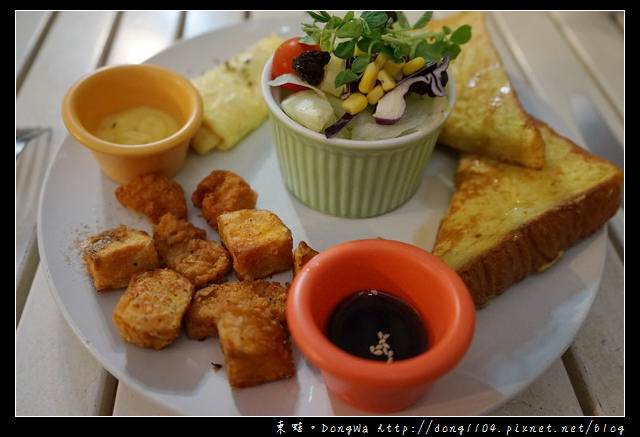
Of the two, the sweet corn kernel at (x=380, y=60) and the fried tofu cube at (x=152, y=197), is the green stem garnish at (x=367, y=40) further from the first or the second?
the fried tofu cube at (x=152, y=197)

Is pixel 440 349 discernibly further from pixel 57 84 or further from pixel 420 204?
pixel 57 84

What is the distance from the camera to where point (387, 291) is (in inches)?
72.1

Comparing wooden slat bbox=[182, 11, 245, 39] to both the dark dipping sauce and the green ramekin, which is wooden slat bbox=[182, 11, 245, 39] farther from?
the dark dipping sauce

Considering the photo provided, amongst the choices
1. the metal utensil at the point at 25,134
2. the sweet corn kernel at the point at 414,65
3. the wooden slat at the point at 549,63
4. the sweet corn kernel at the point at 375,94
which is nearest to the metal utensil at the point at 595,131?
the wooden slat at the point at 549,63

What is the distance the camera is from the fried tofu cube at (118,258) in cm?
193

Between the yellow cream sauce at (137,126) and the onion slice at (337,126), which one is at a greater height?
the onion slice at (337,126)

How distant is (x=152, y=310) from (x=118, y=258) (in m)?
0.29

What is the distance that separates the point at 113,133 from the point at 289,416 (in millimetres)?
1606

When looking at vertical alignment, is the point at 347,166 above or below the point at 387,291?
above

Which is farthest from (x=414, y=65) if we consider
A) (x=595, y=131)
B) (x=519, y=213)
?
(x=595, y=131)

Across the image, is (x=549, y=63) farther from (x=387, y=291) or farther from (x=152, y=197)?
(x=152, y=197)

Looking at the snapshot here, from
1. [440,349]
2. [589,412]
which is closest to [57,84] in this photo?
[440,349]

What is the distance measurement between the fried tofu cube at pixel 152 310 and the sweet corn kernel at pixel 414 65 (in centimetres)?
121

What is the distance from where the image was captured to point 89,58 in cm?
342
